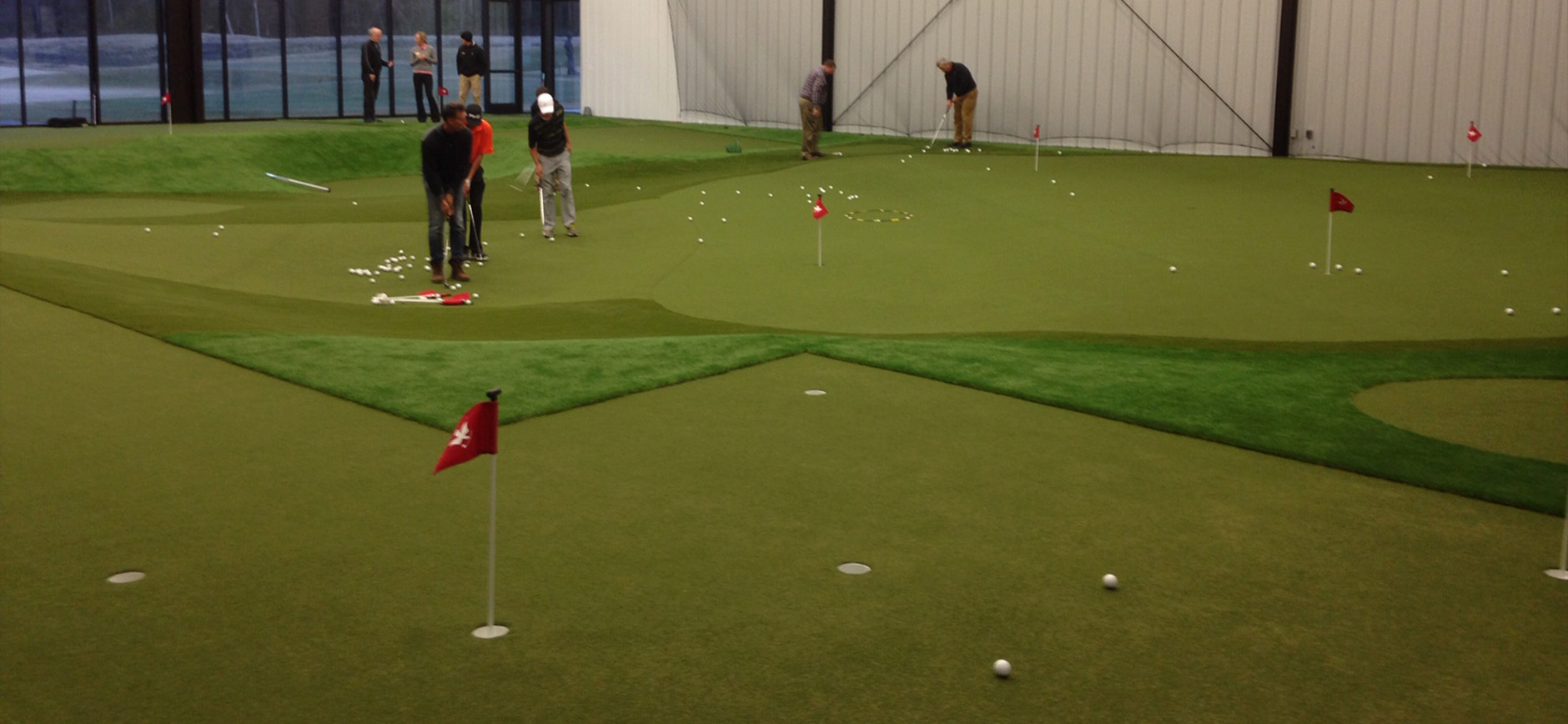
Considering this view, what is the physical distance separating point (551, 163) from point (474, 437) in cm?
1037

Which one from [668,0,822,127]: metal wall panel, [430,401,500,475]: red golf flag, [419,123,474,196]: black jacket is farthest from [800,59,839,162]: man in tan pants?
[430,401,500,475]: red golf flag

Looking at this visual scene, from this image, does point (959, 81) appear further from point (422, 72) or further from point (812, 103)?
point (422, 72)

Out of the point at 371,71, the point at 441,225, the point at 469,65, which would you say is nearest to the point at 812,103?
the point at 469,65

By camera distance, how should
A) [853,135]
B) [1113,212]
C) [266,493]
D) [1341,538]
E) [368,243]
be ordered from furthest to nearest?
[853,135] < [1113,212] < [368,243] < [266,493] < [1341,538]

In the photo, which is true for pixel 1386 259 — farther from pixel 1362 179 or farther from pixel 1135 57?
pixel 1135 57

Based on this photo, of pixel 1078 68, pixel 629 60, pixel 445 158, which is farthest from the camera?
pixel 629 60

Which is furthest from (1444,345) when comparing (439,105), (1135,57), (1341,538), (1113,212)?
(439,105)

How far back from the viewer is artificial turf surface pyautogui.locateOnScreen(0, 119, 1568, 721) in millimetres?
3844

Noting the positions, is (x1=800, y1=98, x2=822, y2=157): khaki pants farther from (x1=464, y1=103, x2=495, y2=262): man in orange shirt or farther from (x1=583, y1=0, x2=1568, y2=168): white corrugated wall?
(x1=464, y1=103, x2=495, y2=262): man in orange shirt

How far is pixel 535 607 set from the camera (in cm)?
430

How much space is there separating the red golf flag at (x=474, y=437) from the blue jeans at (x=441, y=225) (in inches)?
300

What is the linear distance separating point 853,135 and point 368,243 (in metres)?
11.9

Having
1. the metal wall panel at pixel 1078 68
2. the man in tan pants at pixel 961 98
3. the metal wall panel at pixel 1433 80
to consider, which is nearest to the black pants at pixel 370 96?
the metal wall panel at pixel 1078 68

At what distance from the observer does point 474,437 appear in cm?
Answer: 412
